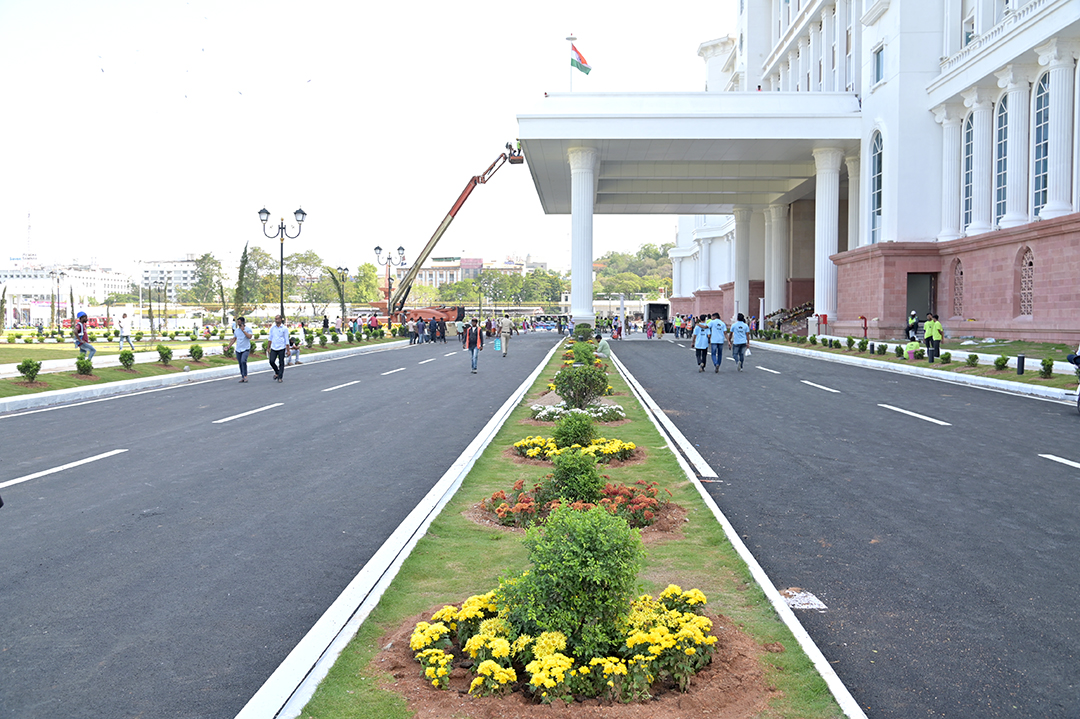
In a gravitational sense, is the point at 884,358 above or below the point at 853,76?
below

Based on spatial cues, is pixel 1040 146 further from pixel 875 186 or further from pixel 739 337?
pixel 739 337

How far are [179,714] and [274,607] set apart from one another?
1.29 metres

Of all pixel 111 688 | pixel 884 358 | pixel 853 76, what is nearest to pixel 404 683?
pixel 111 688

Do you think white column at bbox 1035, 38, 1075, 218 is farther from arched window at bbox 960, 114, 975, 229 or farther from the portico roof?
the portico roof

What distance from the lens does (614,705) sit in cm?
352

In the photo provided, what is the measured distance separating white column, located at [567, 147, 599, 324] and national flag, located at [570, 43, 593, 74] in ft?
15.2

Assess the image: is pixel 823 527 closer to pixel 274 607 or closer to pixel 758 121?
pixel 274 607

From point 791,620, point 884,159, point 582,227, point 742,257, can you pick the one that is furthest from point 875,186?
point 791,620

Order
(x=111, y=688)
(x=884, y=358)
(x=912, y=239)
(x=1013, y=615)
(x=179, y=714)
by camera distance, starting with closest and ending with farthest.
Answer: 1. (x=179, y=714)
2. (x=111, y=688)
3. (x=1013, y=615)
4. (x=884, y=358)
5. (x=912, y=239)

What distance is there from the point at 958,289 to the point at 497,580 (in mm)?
33474

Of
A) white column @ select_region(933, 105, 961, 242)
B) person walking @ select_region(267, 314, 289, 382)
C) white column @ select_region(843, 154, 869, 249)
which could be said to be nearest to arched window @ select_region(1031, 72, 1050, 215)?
white column @ select_region(933, 105, 961, 242)

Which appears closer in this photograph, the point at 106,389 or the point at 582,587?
the point at 582,587

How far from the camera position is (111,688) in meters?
3.78

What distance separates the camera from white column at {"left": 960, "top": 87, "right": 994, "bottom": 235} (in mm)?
30969
